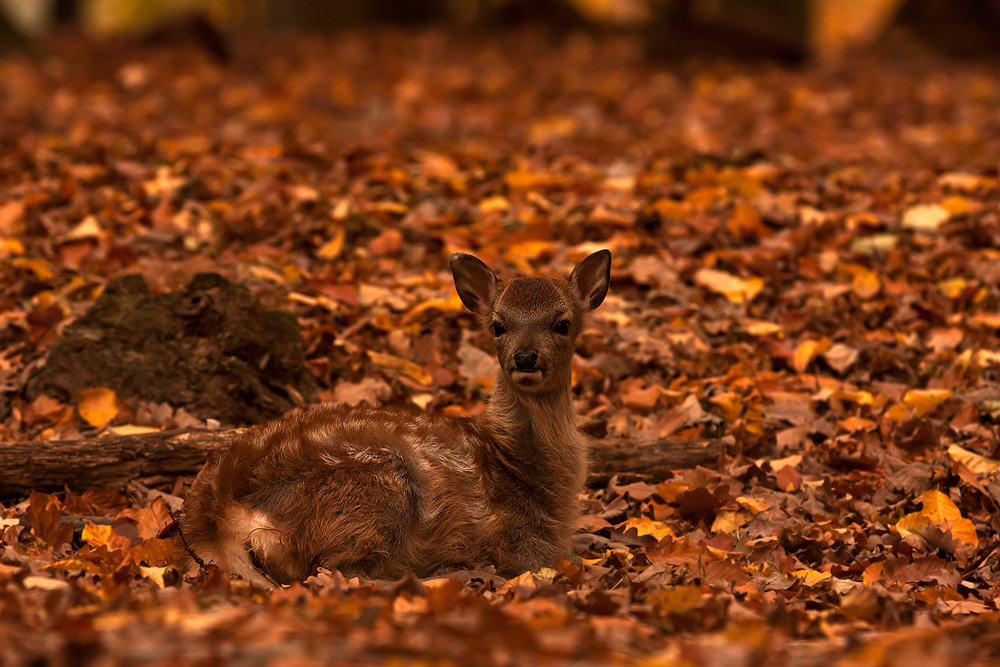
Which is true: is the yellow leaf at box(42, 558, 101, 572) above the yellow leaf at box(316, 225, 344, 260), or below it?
below

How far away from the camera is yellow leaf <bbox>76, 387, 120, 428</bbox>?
653cm

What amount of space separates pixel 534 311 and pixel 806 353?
2.62m

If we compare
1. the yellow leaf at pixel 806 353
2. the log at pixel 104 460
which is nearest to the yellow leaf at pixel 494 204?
the yellow leaf at pixel 806 353

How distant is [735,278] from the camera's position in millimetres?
8539

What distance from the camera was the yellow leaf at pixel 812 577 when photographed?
5289 mm

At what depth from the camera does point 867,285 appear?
838cm

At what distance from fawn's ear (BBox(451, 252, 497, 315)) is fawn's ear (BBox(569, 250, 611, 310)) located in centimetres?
47

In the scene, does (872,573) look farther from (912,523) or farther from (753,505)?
(753,505)

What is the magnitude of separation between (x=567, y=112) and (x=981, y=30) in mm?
10358

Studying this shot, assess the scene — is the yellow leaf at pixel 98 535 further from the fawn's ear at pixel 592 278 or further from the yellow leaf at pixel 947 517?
the yellow leaf at pixel 947 517

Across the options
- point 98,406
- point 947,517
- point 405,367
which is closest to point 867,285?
point 947,517

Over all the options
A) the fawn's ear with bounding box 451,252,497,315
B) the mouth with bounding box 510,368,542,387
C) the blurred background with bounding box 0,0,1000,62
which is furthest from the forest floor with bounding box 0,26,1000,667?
the blurred background with bounding box 0,0,1000,62

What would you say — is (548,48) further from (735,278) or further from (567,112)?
(735,278)

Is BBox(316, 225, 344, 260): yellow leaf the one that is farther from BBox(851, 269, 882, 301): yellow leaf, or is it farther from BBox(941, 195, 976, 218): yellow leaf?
BBox(941, 195, 976, 218): yellow leaf
